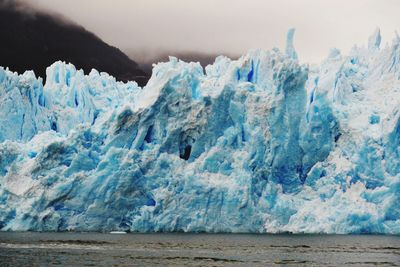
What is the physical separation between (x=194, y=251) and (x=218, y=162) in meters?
15.2

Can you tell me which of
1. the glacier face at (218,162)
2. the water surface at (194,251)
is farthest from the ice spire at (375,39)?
the water surface at (194,251)

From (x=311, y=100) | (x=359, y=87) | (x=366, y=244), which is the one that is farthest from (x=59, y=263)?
(x=359, y=87)

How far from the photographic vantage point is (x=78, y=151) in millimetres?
49469

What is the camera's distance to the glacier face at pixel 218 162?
159 ft

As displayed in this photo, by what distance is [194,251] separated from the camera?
3509cm

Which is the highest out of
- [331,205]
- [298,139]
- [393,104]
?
[393,104]

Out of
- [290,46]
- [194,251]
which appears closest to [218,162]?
[290,46]

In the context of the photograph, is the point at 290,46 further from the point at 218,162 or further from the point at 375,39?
the point at 218,162

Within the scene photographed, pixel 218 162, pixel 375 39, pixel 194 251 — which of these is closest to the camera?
pixel 194 251

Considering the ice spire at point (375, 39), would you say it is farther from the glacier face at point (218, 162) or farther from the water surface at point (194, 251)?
the water surface at point (194, 251)

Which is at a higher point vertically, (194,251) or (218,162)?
(218,162)

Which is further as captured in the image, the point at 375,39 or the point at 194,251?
the point at 375,39

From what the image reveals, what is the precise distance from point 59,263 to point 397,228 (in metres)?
29.5

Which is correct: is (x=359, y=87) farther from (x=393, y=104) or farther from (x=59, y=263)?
(x=59, y=263)
